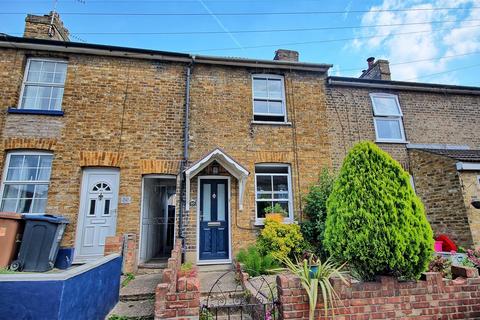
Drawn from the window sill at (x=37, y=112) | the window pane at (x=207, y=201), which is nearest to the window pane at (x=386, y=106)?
the window pane at (x=207, y=201)

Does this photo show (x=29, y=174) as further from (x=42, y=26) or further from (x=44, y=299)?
(x=44, y=299)

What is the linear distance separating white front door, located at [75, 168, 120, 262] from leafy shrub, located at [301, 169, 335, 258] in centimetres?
576

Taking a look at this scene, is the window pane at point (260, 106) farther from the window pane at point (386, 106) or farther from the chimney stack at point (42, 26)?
the chimney stack at point (42, 26)

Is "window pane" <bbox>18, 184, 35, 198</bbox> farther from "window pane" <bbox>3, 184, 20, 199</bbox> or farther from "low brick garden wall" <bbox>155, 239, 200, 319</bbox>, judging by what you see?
"low brick garden wall" <bbox>155, 239, 200, 319</bbox>

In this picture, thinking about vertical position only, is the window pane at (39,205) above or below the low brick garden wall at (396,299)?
above

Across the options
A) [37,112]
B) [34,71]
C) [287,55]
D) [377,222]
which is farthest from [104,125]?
[377,222]

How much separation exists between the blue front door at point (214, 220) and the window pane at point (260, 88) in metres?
3.38

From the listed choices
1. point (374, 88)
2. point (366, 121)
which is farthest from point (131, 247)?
point (374, 88)

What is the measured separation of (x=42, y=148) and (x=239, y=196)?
5907 mm

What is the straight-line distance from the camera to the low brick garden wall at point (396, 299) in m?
3.04

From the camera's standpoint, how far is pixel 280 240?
674cm

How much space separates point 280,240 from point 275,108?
4.60 meters

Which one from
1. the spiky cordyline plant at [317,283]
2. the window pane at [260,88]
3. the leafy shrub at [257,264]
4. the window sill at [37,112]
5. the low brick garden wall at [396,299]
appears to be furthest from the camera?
the window pane at [260,88]

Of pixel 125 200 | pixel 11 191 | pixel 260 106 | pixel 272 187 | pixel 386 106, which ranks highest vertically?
pixel 386 106
